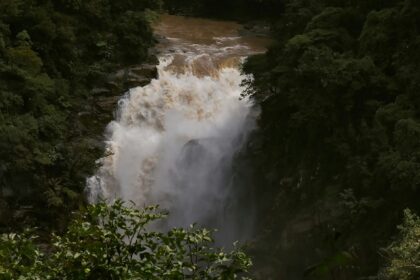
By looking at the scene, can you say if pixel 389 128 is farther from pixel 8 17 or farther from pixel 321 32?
pixel 8 17

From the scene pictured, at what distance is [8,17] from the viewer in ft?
50.4

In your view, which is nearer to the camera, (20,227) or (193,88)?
(20,227)

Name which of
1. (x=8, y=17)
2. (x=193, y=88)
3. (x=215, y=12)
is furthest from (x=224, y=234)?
(x=215, y=12)

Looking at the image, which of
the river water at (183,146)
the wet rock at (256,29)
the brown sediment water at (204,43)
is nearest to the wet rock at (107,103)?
the river water at (183,146)

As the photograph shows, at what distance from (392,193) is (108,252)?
27.8ft

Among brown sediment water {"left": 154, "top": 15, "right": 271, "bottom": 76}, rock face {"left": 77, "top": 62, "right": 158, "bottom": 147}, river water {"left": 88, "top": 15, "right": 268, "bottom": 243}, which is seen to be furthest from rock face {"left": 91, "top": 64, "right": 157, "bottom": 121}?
brown sediment water {"left": 154, "top": 15, "right": 271, "bottom": 76}

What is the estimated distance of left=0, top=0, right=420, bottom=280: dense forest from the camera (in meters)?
11.3

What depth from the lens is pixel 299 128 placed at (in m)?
13.8

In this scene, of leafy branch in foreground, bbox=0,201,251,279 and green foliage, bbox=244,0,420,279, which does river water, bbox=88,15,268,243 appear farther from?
leafy branch in foreground, bbox=0,201,251,279

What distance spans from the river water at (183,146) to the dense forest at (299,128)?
0.67 metres

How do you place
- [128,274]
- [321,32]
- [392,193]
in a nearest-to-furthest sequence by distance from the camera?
1. [128,274]
2. [392,193]
3. [321,32]

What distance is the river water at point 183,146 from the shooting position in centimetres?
1545

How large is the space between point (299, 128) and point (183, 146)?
388cm

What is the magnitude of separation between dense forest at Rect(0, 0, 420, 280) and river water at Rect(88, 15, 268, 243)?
67 cm
